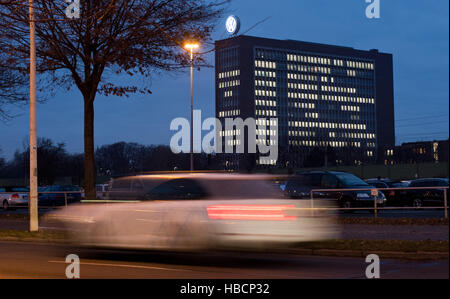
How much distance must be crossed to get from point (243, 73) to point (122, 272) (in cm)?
16253

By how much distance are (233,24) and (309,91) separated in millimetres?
168355

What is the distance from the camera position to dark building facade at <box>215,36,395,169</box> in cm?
17362

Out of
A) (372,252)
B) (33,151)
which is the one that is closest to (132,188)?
(372,252)

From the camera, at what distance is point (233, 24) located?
22.7 meters

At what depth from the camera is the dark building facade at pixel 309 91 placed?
173625 mm

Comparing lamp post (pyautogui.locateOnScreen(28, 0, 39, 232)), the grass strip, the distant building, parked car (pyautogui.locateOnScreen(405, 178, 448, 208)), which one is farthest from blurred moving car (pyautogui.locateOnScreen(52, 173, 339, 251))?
the distant building

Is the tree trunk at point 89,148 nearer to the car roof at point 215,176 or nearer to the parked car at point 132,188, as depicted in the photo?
the parked car at point 132,188

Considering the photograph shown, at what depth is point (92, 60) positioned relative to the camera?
25.6 metres

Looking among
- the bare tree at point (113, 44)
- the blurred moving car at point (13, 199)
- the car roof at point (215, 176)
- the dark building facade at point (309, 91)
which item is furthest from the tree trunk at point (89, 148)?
the dark building facade at point (309, 91)

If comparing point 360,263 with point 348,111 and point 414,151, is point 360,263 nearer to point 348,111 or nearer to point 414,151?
point 414,151

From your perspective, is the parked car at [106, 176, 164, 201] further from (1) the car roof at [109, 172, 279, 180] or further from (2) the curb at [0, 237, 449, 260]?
(2) the curb at [0, 237, 449, 260]

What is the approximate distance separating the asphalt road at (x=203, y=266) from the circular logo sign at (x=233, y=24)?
9.62 metres

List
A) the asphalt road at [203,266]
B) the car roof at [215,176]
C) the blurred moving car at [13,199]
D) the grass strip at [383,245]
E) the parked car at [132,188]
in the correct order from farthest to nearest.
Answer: the blurred moving car at [13,199] → the grass strip at [383,245] → the parked car at [132,188] → the car roof at [215,176] → the asphalt road at [203,266]

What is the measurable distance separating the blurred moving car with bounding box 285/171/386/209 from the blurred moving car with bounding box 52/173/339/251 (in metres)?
13.5
